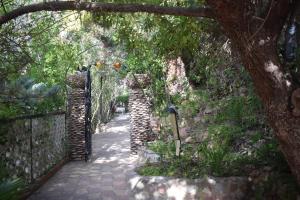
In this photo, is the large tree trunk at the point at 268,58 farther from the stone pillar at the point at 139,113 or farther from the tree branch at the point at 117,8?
the stone pillar at the point at 139,113

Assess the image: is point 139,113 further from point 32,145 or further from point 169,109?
point 169,109

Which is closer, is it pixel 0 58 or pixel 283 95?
pixel 283 95

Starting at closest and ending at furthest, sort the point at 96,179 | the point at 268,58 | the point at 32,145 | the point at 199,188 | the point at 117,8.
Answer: the point at 268,58 < the point at 117,8 < the point at 199,188 < the point at 32,145 < the point at 96,179

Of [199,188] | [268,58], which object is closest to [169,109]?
[199,188]

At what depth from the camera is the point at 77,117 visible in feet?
32.3

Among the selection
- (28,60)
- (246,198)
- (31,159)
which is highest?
(28,60)

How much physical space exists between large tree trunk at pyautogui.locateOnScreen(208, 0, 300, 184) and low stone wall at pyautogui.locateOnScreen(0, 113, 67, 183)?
3.47 m

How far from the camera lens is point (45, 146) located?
794 cm

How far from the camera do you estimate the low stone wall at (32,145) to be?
583 cm

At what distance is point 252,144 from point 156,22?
2.77 meters

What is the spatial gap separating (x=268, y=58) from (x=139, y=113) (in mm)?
6614

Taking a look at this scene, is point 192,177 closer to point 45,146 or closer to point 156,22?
point 156,22

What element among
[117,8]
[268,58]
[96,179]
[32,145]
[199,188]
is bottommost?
[96,179]

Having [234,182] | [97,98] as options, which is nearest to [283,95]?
[234,182]
